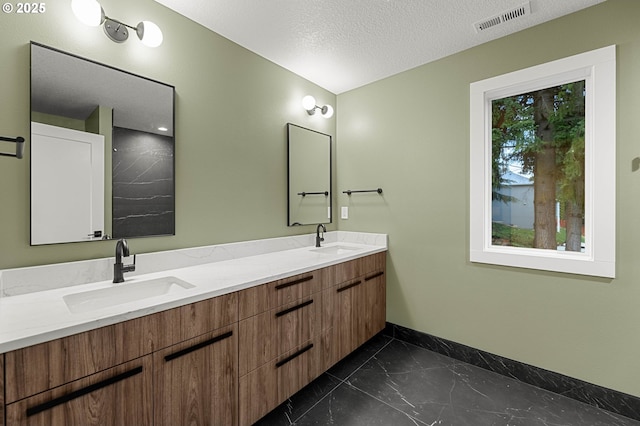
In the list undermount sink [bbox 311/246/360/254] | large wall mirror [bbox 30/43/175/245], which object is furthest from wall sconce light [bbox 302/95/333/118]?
undermount sink [bbox 311/246/360/254]

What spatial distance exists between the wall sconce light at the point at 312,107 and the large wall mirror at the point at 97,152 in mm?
1197

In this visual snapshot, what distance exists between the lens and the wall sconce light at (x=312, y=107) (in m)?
2.66

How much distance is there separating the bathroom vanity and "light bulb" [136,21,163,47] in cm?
133

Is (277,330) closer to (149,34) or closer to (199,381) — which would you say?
(199,381)

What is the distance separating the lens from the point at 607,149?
174 cm

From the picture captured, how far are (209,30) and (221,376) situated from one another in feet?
7.21

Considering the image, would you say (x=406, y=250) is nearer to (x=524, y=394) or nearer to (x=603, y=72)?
(x=524, y=394)

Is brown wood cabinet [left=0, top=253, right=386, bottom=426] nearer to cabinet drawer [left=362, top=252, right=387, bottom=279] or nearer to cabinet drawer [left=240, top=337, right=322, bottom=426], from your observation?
cabinet drawer [left=240, top=337, right=322, bottom=426]

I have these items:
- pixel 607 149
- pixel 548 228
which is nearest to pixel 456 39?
pixel 607 149

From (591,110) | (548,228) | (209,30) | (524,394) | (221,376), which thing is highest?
Answer: (209,30)

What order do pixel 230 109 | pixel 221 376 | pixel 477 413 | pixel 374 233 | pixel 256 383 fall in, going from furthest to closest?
1. pixel 374 233
2. pixel 230 109
3. pixel 477 413
4. pixel 256 383
5. pixel 221 376

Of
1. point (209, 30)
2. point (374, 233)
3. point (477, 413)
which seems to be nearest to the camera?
point (477, 413)

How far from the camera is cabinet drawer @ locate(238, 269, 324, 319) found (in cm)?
150

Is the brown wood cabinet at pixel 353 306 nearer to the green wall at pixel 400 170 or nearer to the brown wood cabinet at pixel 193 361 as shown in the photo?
the brown wood cabinet at pixel 193 361
